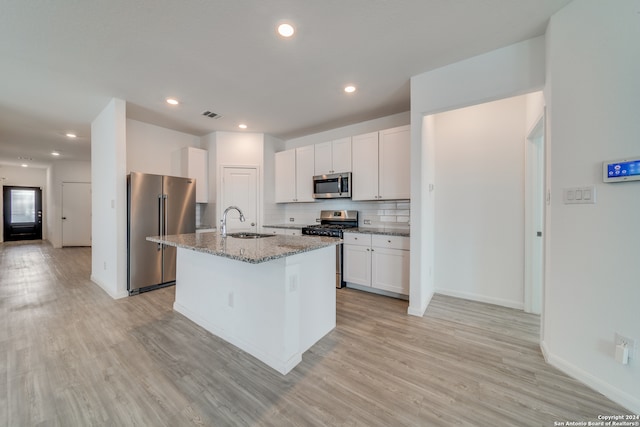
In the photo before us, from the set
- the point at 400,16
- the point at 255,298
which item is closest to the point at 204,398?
the point at 255,298

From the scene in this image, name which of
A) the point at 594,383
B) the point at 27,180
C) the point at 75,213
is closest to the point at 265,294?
the point at 594,383

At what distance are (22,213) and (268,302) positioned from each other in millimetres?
12353

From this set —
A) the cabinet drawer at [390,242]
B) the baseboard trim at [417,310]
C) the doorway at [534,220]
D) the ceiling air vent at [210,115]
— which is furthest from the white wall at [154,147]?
the doorway at [534,220]

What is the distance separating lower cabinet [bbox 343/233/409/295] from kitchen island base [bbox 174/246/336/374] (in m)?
1.15

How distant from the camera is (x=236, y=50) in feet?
7.34

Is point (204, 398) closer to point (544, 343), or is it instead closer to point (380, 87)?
point (544, 343)

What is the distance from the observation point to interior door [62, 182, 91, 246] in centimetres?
752

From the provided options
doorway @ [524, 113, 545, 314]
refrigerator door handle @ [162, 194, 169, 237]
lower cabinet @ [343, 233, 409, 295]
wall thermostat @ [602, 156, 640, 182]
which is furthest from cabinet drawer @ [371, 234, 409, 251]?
refrigerator door handle @ [162, 194, 169, 237]

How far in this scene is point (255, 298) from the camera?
6.54ft

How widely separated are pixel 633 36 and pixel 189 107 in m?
4.34

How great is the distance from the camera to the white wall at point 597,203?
5.04 ft

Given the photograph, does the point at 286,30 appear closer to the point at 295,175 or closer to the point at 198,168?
the point at 295,175

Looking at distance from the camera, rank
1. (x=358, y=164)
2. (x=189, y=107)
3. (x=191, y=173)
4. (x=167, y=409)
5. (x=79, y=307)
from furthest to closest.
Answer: (x=191, y=173) → (x=358, y=164) → (x=189, y=107) → (x=79, y=307) → (x=167, y=409)

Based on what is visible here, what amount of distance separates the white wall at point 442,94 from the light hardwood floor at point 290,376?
663mm
